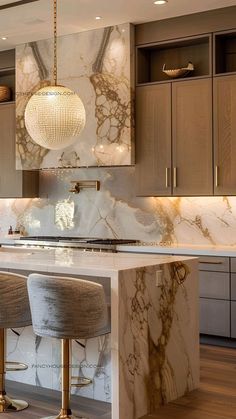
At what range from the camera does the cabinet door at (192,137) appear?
5.79 meters

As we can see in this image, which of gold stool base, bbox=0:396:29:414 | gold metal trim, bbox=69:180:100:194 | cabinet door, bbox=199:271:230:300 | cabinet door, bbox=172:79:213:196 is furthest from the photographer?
gold metal trim, bbox=69:180:100:194

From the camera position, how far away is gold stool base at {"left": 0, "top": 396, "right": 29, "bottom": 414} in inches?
149

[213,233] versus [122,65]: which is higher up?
[122,65]

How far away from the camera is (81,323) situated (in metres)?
3.28

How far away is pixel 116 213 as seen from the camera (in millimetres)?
6738

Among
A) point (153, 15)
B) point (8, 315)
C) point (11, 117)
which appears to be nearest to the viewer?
point (8, 315)

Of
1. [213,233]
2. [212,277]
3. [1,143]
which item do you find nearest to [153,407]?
[212,277]

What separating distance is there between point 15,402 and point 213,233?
295 cm

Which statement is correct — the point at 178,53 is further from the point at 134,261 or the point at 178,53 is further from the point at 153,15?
the point at 134,261

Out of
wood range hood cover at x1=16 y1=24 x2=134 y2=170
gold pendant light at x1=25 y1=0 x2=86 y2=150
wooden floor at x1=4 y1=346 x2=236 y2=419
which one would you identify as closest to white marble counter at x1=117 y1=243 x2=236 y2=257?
wood range hood cover at x1=16 y1=24 x2=134 y2=170

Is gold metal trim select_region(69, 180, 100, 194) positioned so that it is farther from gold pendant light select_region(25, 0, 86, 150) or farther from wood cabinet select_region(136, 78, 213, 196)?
gold pendant light select_region(25, 0, 86, 150)

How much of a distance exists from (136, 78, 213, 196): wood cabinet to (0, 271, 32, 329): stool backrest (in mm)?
2615

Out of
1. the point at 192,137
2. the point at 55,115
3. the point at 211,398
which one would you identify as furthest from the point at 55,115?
the point at 211,398

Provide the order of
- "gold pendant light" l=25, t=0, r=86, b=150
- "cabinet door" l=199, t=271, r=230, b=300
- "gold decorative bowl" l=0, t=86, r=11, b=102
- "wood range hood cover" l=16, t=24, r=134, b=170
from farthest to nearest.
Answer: "gold decorative bowl" l=0, t=86, r=11, b=102
"wood range hood cover" l=16, t=24, r=134, b=170
"cabinet door" l=199, t=271, r=230, b=300
"gold pendant light" l=25, t=0, r=86, b=150
